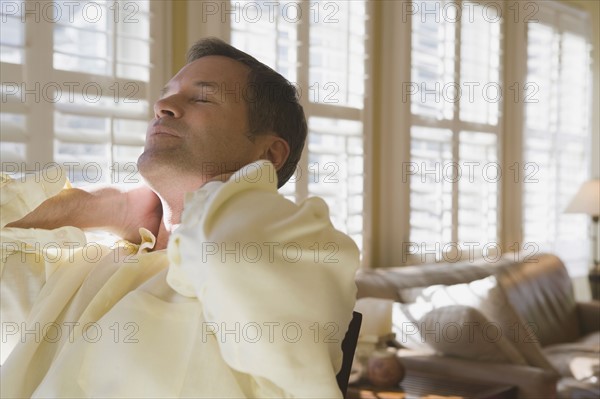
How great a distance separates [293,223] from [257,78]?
53cm

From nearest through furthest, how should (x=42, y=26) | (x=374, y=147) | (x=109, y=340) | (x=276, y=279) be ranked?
(x=276, y=279), (x=109, y=340), (x=42, y=26), (x=374, y=147)

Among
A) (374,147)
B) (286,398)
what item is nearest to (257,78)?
(286,398)

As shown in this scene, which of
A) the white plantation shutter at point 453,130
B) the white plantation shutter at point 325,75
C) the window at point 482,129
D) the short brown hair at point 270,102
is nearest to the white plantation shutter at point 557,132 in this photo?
the window at point 482,129

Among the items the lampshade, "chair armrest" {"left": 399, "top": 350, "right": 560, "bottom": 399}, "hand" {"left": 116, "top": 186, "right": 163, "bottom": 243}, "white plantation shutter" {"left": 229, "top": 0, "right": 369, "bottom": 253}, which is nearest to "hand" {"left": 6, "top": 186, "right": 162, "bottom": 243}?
"hand" {"left": 116, "top": 186, "right": 163, "bottom": 243}

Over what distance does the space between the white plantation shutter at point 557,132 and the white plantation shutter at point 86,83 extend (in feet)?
10.4

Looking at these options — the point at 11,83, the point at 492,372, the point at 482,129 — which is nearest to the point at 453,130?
the point at 482,129

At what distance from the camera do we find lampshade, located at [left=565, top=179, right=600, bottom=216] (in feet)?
16.0

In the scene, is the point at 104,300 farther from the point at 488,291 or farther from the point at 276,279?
the point at 488,291

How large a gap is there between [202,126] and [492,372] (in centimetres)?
190

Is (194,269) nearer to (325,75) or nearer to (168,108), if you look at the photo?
(168,108)

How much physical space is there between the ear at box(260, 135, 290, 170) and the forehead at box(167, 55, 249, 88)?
117mm

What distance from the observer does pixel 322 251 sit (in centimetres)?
95

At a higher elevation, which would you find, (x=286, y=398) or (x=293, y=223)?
(x=293, y=223)

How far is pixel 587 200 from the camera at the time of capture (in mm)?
4938
